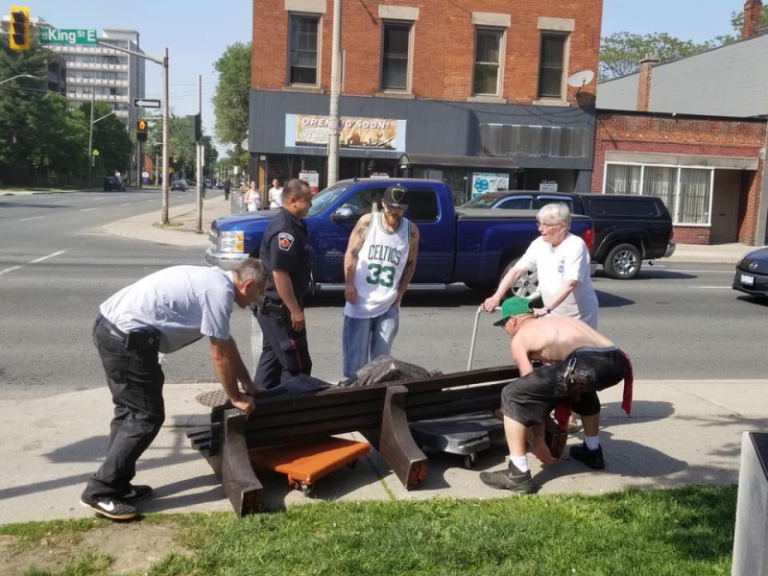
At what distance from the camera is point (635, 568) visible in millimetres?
3828

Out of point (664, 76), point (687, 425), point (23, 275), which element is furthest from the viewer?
point (664, 76)

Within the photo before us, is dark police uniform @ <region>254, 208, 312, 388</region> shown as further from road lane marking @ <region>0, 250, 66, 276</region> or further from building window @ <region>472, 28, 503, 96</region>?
building window @ <region>472, 28, 503, 96</region>

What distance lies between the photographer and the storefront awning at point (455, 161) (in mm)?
23895

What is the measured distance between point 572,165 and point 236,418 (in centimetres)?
2422

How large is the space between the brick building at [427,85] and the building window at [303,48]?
32mm

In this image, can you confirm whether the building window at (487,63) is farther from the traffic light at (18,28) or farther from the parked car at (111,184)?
the parked car at (111,184)

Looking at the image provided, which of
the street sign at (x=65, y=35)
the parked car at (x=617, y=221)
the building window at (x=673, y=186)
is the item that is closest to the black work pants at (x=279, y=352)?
the parked car at (x=617, y=221)

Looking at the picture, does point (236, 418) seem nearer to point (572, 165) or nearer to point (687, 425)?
point (687, 425)

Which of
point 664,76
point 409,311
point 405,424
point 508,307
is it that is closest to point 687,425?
point 508,307

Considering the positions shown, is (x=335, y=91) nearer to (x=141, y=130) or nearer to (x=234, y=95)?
(x=141, y=130)

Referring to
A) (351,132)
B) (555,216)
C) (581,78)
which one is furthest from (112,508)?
(581,78)

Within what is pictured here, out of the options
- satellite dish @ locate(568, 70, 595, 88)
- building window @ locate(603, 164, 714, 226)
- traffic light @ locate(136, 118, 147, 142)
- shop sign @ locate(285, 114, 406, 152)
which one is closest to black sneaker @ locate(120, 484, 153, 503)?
shop sign @ locate(285, 114, 406, 152)

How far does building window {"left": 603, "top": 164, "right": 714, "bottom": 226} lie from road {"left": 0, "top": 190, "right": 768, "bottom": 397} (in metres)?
9.86

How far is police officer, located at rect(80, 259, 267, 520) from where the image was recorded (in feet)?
14.1
